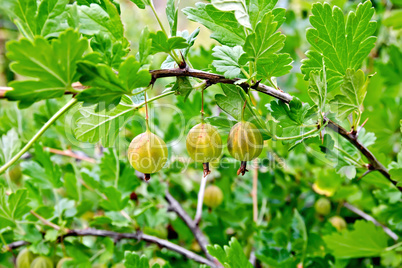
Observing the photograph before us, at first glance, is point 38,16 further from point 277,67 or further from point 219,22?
point 277,67

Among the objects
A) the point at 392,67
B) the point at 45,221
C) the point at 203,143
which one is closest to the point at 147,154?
the point at 203,143

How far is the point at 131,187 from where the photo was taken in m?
1.01

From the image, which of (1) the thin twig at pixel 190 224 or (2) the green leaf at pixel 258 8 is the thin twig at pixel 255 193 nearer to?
(1) the thin twig at pixel 190 224

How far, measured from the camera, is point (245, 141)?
58cm

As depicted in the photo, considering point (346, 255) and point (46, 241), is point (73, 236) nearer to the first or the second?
point (46, 241)

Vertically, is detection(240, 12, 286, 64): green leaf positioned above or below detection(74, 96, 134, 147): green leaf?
above

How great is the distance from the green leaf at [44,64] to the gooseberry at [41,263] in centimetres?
63

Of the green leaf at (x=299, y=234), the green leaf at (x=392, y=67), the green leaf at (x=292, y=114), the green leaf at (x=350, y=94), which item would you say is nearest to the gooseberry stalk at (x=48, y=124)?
the green leaf at (x=292, y=114)

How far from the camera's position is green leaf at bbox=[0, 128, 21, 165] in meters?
0.95

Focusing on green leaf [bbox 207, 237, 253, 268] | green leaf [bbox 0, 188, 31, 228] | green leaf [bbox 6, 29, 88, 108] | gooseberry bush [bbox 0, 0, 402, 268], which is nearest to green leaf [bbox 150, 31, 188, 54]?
gooseberry bush [bbox 0, 0, 402, 268]

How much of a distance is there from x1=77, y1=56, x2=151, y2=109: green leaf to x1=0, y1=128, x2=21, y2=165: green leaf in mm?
567

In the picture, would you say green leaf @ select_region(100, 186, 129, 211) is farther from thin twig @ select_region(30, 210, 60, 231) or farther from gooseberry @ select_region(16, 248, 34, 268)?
gooseberry @ select_region(16, 248, 34, 268)

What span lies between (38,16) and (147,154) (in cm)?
27

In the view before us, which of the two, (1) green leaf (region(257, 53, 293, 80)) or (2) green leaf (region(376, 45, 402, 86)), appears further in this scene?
(2) green leaf (region(376, 45, 402, 86))
